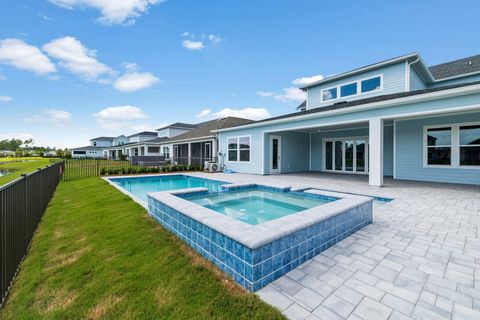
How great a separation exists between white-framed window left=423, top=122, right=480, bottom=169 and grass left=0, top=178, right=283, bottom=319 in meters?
11.1

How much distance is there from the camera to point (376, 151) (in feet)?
27.6

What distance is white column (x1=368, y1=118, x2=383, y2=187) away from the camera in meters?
8.37

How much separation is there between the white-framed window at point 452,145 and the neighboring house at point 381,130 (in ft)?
0.09

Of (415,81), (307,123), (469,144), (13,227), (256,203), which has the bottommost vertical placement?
(256,203)

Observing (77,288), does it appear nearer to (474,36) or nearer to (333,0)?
(333,0)

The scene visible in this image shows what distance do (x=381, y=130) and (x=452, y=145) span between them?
3.47 meters

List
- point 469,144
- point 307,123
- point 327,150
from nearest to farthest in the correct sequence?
1. point 469,144
2. point 307,123
3. point 327,150

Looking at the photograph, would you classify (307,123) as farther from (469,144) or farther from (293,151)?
(469,144)

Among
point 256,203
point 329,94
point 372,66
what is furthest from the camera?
point 329,94

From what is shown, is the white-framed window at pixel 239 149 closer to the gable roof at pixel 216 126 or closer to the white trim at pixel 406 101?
the gable roof at pixel 216 126

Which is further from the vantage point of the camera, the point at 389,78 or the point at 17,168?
the point at 17,168

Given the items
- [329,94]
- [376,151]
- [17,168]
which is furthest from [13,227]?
[17,168]

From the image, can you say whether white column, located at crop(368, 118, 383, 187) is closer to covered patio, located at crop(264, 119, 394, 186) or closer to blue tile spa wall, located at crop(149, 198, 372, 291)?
covered patio, located at crop(264, 119, 394, 186)

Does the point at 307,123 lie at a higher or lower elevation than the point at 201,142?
higher
